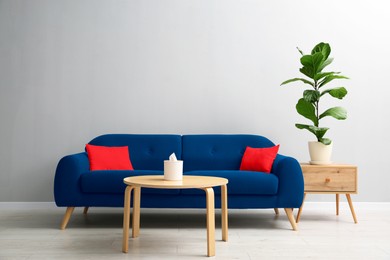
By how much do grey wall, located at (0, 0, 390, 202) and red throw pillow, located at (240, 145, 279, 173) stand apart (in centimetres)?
70

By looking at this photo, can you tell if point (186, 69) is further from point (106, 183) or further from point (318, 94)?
point (106, 183)

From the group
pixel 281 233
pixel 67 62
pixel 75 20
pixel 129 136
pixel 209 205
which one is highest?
pixel 75 20

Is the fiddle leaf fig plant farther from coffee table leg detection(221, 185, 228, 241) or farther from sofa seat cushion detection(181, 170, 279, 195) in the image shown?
coffee table leg detection(221, 185, 228, 241)

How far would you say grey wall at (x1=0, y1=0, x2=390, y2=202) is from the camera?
15.4ft

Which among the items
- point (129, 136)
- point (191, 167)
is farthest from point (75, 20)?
point (191, 167)

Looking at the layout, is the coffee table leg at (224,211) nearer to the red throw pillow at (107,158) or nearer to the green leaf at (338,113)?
the red throw pillow at (107,158)

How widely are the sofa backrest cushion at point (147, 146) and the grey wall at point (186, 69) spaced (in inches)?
15.7

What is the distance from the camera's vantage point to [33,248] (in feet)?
9.53

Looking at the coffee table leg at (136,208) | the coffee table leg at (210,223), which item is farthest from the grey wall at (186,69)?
the coffee table leg at (210,223)

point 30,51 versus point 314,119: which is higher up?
point 30,51

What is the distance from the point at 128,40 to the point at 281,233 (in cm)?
263

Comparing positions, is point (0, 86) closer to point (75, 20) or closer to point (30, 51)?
point (30, 51)

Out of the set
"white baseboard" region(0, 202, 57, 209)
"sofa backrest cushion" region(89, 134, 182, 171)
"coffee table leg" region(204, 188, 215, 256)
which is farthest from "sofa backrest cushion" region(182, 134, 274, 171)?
"white baseboard" region(0, 202, 57, 209)

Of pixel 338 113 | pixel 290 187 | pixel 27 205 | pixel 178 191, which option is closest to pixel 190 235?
pixel 178 191
